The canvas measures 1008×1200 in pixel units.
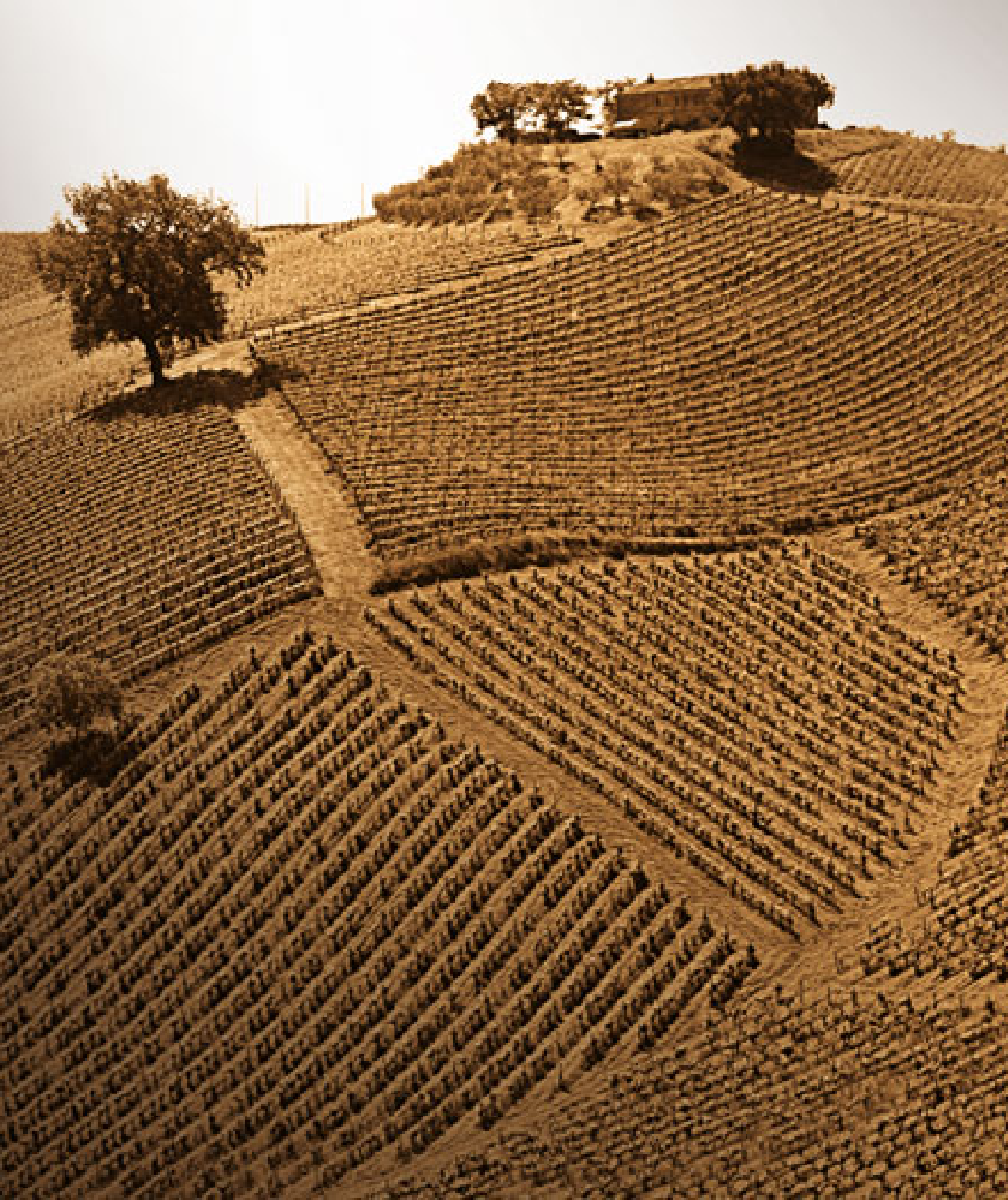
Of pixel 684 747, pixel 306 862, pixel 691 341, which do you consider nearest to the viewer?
pixel 306 862

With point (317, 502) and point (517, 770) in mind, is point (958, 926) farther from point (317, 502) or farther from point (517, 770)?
point (317, 502)

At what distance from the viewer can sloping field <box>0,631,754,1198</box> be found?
3312 centimetres

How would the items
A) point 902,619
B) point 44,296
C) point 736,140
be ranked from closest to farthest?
point 902,619 → point 736,140 → point 44,296

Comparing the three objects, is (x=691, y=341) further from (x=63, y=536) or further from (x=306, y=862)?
(x=306, y=862)

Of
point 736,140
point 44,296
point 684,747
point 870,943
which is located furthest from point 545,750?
point 44,296

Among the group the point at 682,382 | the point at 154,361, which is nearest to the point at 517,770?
the point at 682,382

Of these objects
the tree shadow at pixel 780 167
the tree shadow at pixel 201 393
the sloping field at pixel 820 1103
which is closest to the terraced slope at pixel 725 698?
the sloping field at pixel 820 1103

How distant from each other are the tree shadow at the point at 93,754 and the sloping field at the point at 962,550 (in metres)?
27.0

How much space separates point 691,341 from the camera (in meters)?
64.1

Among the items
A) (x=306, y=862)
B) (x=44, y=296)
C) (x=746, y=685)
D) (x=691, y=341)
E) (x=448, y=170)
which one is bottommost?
(x=306, y=862)

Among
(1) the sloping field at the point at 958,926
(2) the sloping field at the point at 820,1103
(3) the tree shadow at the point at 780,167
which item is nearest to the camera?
(2) the sloping field at the point at 820,1103

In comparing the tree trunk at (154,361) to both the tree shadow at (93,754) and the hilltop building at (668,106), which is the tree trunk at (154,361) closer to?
the tree shadow at (93,754)

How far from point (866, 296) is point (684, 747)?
34.0 metres

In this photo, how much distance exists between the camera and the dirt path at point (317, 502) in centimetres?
4575
